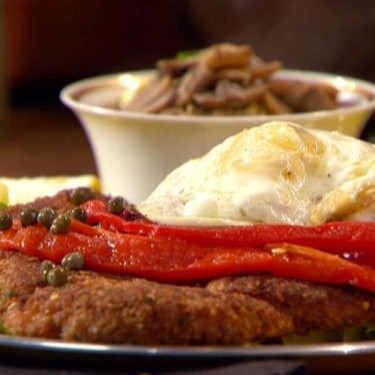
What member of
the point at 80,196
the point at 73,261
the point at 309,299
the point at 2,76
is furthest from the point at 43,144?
the point at 309,299

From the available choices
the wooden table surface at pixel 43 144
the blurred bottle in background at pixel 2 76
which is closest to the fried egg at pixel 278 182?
the wooden table surface at pixel 43 144

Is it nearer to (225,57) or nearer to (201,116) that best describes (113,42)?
(225,57)

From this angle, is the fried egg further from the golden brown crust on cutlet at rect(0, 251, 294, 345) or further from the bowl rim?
the bowl rim

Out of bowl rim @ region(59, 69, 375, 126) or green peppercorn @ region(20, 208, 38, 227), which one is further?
bowl rim @ region(59, 69, 375, 126)

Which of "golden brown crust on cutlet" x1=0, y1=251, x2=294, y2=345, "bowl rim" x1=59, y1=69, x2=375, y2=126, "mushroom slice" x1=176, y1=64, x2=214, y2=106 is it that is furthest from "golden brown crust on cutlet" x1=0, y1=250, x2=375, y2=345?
"mushroom slice" x1=176, y1=64, x2=214, y2=106

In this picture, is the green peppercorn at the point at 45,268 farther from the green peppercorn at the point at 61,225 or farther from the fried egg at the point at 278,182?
the fried egg at the point at 278,182

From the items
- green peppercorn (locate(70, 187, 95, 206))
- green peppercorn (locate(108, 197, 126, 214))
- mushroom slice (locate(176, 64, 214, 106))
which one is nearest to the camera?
green peppercorn (locate(108, 197, 126, 214))
